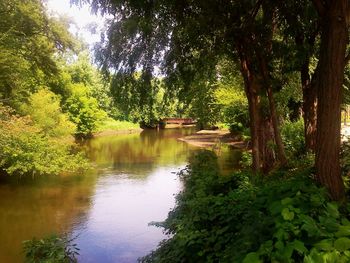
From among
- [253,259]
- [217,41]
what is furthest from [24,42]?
[253,259]

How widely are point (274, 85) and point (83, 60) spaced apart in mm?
46218

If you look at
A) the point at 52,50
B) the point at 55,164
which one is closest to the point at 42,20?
the point at 52,50

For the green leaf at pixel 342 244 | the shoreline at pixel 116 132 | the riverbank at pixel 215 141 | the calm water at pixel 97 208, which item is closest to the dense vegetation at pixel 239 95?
the green leaf at pixel 342 244

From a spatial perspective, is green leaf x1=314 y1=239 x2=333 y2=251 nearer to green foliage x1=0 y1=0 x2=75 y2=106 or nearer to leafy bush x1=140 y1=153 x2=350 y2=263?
leafy bush x1=140 y1=153 x2=350 y2=263

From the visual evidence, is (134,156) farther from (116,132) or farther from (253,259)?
(253,259)

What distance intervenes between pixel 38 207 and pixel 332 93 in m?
15.2

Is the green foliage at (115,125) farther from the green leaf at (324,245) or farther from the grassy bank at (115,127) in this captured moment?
the green leaf at (324,245)

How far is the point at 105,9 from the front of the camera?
7.60 m

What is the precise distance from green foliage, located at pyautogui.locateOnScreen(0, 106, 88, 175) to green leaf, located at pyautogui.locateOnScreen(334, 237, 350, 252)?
17.3 m

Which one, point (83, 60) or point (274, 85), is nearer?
point (274, 85)

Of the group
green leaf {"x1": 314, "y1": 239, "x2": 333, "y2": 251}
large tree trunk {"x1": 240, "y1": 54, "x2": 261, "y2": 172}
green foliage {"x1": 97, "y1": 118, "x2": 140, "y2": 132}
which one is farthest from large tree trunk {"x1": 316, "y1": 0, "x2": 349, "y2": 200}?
green foliage {"x1": 97, "y1": 118, "x2": 140, "y2": 132}

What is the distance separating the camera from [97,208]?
1617 centimetres

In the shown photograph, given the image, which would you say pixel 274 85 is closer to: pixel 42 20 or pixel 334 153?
pixel 334 153

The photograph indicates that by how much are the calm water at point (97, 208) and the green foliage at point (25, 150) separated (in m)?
1.21
